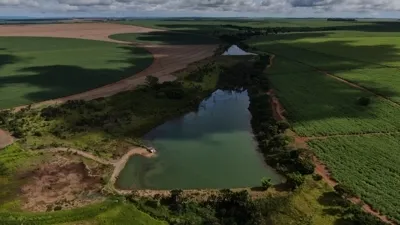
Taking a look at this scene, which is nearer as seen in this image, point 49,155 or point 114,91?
point 49,155

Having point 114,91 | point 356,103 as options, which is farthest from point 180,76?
point 356,103

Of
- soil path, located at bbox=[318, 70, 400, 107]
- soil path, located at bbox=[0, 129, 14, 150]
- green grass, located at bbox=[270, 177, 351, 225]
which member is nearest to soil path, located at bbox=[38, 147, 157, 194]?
soil path, located at bbox=[0, 129, 14, 150]

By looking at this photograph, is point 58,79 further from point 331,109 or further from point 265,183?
point 265,183

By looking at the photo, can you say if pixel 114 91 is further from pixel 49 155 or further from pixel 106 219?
pixel 106 219

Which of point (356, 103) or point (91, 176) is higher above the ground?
point (356, 103)

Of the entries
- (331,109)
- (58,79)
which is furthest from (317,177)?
(58,79)

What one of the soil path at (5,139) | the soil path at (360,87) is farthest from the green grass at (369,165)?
the soil path at (5,139)

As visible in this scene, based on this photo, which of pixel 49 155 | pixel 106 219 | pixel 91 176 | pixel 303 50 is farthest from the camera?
pixel 303 50
